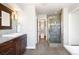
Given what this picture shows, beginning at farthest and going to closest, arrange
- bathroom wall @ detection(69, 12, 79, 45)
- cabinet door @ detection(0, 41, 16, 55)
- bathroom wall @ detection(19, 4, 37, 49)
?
bathroom wall @ detection(69, 12, 79, 45)
bathroom wall @ detection(19, 4, 37, 49)
cabinet door @ detection(0, 41, 16, 55)

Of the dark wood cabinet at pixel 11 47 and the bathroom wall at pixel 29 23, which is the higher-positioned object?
the bathroom wall at pixel 29 23

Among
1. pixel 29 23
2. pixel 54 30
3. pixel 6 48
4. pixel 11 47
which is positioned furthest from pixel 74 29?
pixel 6 48

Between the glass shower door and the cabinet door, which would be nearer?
the cabinet door

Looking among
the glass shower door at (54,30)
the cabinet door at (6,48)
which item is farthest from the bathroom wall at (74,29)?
the cabinet door at (6,48)

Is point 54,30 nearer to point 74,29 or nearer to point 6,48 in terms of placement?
point 74,29

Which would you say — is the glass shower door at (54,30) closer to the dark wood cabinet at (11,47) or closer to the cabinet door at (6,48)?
the dark wood cabinet at (11,47)

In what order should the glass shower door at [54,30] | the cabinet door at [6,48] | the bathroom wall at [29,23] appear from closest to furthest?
the cabinet door at [6,48] < the bathroom wall at [29,23] < the glass shower door at [54,30]

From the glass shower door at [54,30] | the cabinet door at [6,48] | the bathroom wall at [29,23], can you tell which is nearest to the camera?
the cabinet door at [6,48]

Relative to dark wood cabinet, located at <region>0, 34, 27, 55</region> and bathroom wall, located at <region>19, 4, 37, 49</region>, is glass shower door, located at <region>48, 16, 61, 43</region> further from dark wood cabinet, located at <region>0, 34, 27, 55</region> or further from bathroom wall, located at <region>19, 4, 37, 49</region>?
dark wood cabinet, located at <region>0, 34, 27, 55</region>

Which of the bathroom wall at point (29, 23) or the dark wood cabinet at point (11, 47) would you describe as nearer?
the dark wood cabinet at point (11, 47)

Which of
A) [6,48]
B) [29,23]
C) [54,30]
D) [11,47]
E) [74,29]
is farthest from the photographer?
[54,30]

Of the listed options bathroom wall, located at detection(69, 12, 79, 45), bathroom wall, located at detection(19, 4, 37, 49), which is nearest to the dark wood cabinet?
bathroom wall, located at detection(19, 4, 37, 49)

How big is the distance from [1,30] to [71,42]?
4192 millimetres
